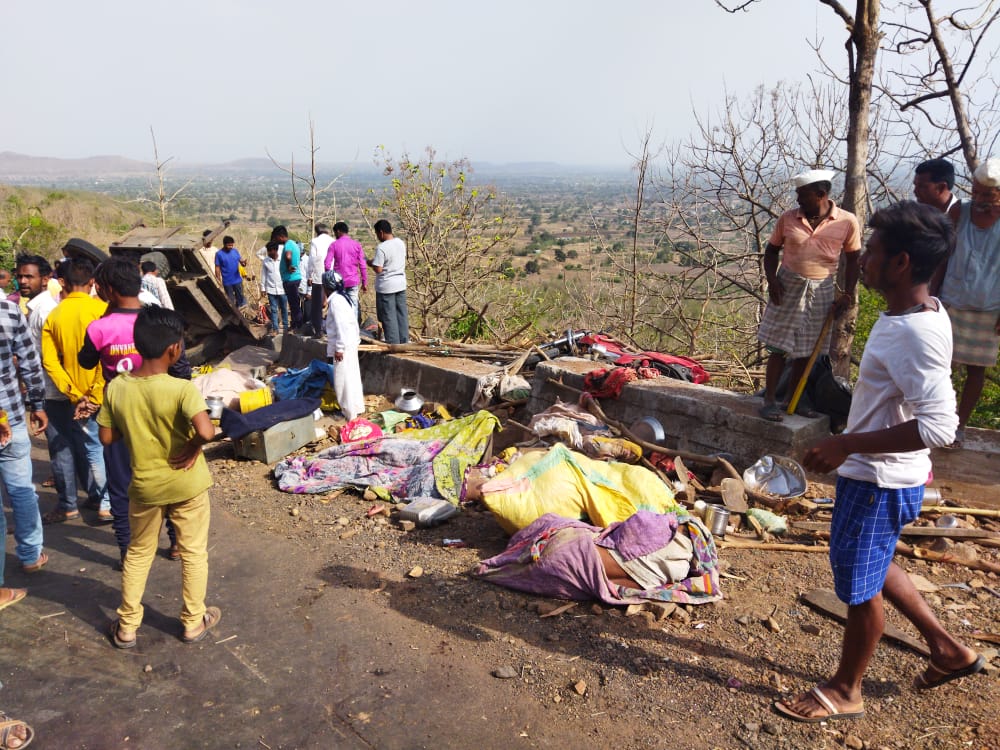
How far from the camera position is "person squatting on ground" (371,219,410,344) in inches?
352

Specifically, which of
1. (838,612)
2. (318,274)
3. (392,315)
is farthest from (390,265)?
(838,612)

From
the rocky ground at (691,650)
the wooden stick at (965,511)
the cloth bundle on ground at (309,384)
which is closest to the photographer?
the rocky ground at (691,650)

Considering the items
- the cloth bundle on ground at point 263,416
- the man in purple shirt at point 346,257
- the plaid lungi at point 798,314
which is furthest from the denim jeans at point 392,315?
the plaid lungi at point 798,314

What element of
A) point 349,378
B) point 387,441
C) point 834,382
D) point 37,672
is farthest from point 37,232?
point 834,382

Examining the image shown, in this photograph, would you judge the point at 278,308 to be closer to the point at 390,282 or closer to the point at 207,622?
the point at 390,282

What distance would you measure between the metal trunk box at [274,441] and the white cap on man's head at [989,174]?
5.97 m

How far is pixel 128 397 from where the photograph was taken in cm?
331

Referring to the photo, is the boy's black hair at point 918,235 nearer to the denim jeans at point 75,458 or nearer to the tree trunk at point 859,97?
the tree trunk at point 859,97

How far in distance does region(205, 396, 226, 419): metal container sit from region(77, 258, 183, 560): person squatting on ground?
2.94m

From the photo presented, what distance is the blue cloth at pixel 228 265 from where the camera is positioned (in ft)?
39.1

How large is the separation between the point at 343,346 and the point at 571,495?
3.73 metres

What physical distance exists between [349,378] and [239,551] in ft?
9.93

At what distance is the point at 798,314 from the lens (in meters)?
5.16

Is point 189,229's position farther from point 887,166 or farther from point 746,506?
point 887,166
